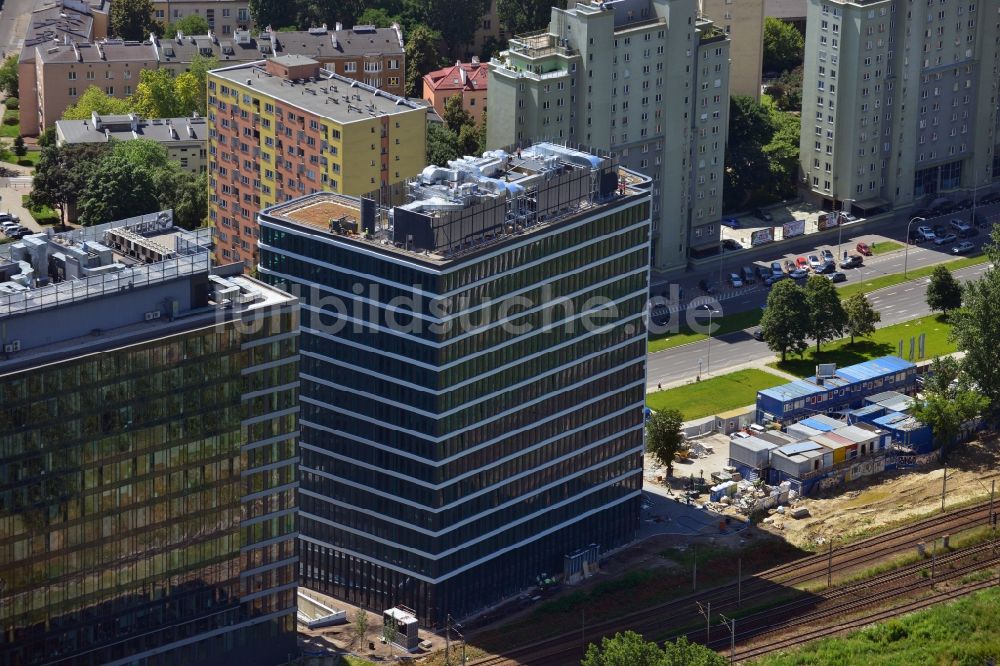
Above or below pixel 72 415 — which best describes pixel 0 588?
below

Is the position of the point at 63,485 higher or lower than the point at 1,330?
lower

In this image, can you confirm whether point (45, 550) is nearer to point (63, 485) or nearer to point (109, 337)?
point (63, 485)

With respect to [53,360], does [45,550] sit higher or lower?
lower

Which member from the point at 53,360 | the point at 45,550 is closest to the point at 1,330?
the point at 53,360

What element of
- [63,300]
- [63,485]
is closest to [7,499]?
[63,485]

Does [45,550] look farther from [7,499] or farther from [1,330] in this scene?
[1,330]

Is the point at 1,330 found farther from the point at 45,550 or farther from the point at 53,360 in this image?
the point at 45,550
